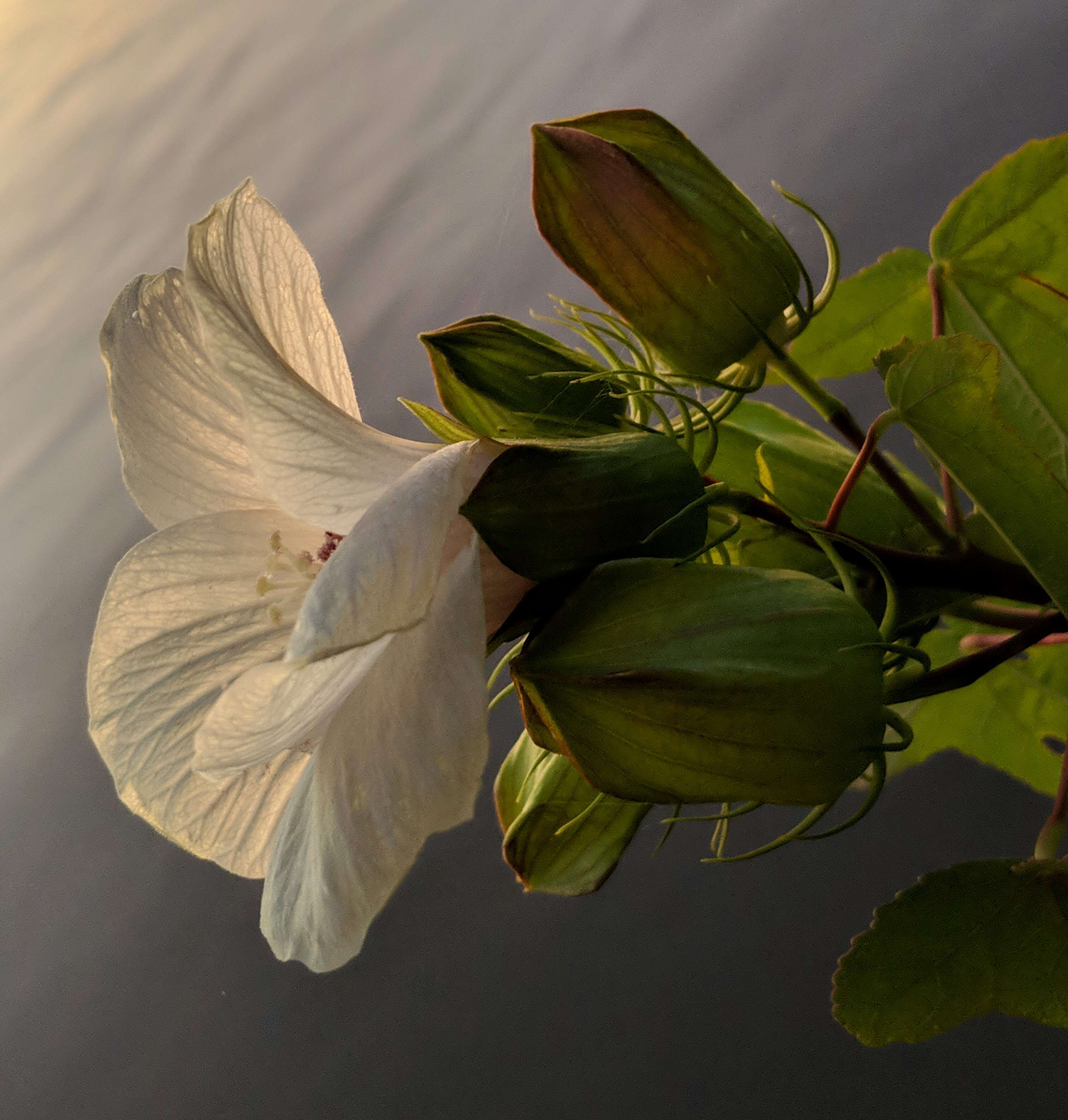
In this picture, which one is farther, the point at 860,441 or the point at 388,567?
the point at 860,441

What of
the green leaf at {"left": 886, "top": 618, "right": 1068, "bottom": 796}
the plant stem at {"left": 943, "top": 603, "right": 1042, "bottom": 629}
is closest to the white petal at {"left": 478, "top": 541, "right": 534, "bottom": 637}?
the plant stem at {"left": 943, "top": 603, "right": 1042, "bottom": 629}

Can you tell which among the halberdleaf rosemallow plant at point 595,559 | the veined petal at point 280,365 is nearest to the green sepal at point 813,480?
the halberdleaf rosemallow plant at point 595,559

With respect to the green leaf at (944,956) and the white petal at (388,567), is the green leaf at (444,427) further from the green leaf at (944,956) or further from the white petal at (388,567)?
the green leaf at (944,956)

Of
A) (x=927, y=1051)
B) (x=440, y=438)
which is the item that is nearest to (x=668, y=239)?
(x=440, y=438)

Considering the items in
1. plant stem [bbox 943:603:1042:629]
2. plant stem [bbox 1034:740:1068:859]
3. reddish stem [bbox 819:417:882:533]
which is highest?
reddish stem [bbox 819:417:882:533]

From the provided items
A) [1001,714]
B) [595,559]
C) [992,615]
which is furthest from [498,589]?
[1001,714]

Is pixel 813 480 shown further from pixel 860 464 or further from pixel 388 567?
pixel 388 567

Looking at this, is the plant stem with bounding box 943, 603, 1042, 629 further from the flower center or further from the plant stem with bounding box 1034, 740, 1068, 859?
the flower center
